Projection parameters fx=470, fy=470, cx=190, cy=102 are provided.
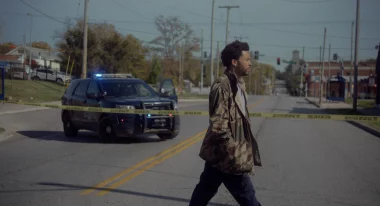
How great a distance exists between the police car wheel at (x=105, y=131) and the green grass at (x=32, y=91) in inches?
731

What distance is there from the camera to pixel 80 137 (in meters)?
13.9

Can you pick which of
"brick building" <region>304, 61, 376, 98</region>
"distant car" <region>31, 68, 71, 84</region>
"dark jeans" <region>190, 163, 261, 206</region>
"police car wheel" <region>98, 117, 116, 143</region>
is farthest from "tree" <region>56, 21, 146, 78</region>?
"dark jeans" <region>190, 163, 261, 206</region>

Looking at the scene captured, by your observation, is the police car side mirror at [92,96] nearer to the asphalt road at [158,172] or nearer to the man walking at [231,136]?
the asphalt road at [158,172]

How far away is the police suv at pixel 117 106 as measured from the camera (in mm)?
11852

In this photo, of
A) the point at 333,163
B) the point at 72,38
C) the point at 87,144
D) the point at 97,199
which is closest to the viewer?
the point at 97,199

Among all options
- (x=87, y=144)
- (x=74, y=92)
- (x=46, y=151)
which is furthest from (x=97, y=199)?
(x=74, y=92)

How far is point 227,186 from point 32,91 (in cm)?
3244

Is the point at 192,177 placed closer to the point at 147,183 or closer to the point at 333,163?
the point at 147,183

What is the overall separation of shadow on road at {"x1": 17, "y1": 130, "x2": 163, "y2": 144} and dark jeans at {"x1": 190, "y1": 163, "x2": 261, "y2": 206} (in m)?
8.48

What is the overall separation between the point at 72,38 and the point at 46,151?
31.5 meters

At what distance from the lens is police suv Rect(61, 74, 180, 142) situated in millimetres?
11852

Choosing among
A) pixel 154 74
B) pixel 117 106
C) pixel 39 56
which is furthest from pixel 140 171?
→ pixel 39 56

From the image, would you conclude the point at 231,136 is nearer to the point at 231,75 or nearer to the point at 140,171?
the point at 231,75

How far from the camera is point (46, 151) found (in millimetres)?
11023
